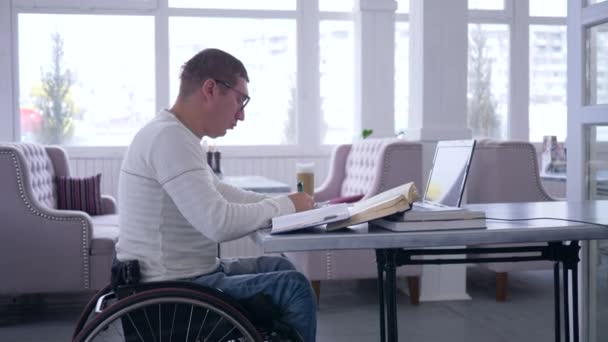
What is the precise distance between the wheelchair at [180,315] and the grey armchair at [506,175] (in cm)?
280

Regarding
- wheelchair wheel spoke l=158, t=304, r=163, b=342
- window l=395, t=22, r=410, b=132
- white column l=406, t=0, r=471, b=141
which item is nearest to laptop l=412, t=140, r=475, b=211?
wheelchair wheel spoke l=158, t=304, r=163, b=342

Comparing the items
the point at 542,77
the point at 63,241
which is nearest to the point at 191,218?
the point at 63,241

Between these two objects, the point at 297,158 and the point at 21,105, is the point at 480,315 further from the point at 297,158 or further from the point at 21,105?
the point at 21,105

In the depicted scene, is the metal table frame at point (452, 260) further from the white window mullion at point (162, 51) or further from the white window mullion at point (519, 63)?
the white window mullion at point (519, 63)

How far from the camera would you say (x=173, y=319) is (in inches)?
60.8

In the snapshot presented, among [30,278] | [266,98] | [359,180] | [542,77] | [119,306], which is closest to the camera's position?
[119,306]

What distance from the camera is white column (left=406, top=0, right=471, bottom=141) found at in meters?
4.06

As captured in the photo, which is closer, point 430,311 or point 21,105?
point 430,311

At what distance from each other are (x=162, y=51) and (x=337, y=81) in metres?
1.76

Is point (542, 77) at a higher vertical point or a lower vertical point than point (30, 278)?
higher

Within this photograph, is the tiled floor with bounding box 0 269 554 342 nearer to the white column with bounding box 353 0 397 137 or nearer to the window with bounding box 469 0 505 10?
the white column with bounding box 353 0 397 137

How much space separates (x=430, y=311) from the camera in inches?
147

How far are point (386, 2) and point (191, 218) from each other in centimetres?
510

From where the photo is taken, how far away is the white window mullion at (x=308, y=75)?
22.1 ft
